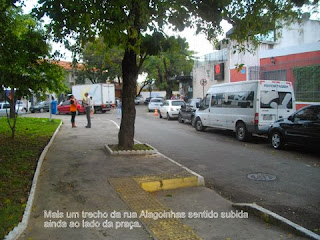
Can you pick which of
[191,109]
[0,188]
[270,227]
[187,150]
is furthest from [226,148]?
[191,109]

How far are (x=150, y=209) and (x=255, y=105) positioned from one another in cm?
799

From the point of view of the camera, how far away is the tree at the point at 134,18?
6898 mm

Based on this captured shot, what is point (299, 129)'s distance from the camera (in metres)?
9.96

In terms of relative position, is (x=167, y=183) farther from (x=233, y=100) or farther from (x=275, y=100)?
(x=233, y=100)

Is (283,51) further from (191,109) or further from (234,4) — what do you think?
(234,4)

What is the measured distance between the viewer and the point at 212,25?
9461 mm

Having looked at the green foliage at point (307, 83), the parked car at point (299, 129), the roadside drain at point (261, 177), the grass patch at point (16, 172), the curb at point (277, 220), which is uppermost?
the green foliage at point (307, 83)

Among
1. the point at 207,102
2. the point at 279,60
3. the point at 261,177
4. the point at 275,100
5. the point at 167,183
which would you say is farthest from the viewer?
the point at 279,60

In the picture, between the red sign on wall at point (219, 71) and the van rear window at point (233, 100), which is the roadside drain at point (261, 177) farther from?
the red sign on wall at point (219, 71)

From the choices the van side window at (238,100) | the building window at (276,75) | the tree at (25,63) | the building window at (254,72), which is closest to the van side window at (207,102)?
the van side window at (238,100)

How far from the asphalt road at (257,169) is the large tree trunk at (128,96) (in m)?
1.45

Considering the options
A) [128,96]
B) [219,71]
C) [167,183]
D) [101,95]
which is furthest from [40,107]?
[167,183]

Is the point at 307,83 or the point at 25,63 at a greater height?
the point at 25,63

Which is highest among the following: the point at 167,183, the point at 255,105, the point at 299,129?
the point at 255,105
